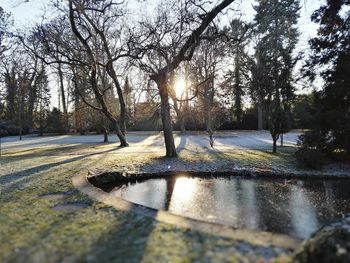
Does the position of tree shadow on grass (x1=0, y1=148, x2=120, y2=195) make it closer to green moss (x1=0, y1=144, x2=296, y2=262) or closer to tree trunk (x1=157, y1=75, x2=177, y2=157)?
green moss (x1=0, y1=144, x2=296, y2=262)

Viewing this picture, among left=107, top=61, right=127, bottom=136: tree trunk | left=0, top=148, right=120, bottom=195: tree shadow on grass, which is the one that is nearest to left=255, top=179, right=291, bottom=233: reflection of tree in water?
left=0, top=148, right=120, bottom=195: tree shadow on grass

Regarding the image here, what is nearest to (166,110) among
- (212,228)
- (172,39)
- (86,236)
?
(172,39)

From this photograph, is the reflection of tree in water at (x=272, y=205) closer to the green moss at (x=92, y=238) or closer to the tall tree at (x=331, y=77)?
the green moss at (x=92, y=238)

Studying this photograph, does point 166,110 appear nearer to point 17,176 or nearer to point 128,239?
point 17,176

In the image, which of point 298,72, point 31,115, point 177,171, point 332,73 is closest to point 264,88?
point 298,72

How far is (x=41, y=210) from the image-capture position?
527cm

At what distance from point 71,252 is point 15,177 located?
19.3ft

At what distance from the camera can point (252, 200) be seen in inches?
293

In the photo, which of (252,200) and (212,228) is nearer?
(212,228)

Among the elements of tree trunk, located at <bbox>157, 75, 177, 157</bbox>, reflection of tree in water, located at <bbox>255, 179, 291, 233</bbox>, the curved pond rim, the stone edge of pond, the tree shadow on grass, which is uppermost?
tree trunk, located at <bbox>157, 75, 177, 157</bbox>

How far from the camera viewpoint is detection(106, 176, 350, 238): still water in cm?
597

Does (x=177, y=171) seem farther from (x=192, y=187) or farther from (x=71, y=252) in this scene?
(x=71, y=252)

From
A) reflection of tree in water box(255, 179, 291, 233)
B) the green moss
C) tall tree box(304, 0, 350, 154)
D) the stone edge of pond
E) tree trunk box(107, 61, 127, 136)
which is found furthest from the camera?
tree trunk box(107, 61, 127, 136)

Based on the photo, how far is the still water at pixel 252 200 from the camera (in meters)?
5.97
